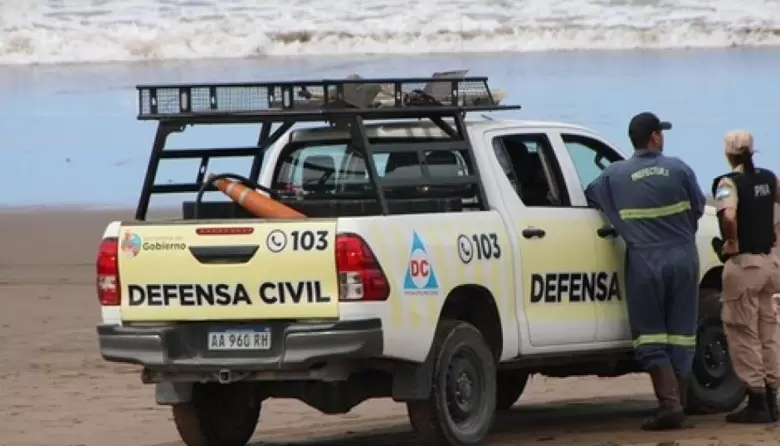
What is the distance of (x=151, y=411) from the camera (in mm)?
11656

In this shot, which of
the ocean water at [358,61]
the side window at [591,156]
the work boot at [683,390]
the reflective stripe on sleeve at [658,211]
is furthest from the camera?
the ocean water at [358,61]

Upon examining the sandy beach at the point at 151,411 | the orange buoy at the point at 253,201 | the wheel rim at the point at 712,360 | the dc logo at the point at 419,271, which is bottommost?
the sandy beach at the point at 151,411

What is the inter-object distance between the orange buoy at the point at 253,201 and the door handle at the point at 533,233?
1.17m

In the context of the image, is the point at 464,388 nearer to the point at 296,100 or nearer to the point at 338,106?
the point at 338,106

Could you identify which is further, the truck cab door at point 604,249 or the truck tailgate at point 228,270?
the truck cab door at point 604,249

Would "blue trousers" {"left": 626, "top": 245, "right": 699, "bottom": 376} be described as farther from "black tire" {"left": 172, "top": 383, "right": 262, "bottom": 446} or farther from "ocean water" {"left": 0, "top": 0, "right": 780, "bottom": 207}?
"ocean water" {"left": 0, "top": 0, "right": 780, "bottom": 207}

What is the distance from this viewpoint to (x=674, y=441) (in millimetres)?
9859

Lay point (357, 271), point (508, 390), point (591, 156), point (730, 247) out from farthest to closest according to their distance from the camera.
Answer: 1. point (508, 390)
2. point (591, 156)
3. point (730, 247)
4. point (357, 271)

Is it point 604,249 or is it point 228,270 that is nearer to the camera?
point 228,270

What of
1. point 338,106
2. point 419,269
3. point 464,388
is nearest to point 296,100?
point 338,106

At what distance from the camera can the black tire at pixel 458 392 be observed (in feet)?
30.9

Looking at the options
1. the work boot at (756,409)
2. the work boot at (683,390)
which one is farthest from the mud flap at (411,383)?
the work boot at (756,409)

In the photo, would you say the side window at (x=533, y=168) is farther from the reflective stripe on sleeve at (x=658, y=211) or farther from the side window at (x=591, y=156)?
the reflective stripe on sleeve at (x=658, y=211)

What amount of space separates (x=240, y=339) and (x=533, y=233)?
5.70ft
